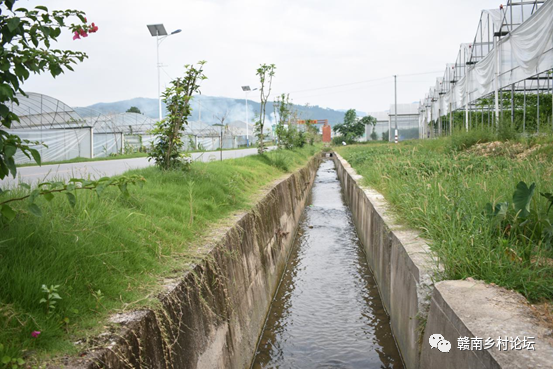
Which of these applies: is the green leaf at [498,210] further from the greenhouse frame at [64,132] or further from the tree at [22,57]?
the greenhouse frame at [64,132]

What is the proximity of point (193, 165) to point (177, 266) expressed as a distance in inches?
186

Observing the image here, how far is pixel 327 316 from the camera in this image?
589 cm

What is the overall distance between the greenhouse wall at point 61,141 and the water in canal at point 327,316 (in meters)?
18.6

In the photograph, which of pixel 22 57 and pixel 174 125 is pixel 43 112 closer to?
pixel 174 125

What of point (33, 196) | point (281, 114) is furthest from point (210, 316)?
point (281, 114)

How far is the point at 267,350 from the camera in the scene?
16.5 feet

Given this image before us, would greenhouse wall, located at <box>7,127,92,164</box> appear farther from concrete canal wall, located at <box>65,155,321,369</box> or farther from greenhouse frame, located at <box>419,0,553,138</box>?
concrete canal wall, located at <box>65,155,321,369</box>

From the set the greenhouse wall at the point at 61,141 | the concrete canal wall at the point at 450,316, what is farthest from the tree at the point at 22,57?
the greenhouse wall at the point at 61,141

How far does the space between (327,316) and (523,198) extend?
9.80 feet

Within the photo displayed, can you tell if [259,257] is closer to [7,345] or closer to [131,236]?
[131,236]

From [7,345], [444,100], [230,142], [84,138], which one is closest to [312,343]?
[7,345]

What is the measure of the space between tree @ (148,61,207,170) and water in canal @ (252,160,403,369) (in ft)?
8.65

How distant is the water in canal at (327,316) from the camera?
4781 mm

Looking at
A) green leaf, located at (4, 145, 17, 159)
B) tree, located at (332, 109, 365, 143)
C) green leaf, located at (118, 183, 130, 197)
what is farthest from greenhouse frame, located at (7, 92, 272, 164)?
tree, located at (332, 109, 365, 143)
